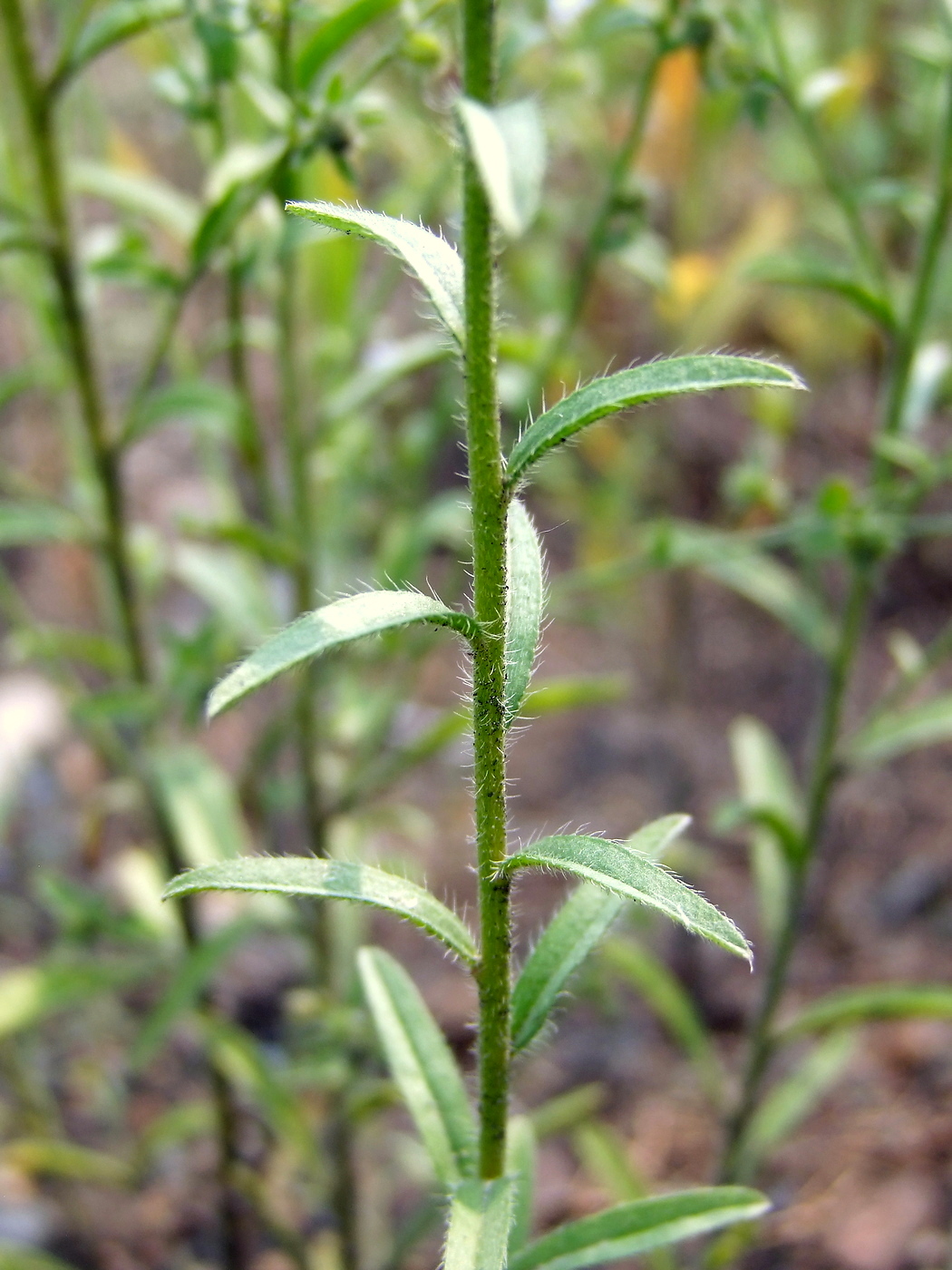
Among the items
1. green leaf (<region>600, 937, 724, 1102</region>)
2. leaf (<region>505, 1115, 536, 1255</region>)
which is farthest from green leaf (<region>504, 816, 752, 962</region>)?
green leaf (<region>600, 937, 724, 1102</region>)

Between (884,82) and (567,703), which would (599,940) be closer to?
(567,703)

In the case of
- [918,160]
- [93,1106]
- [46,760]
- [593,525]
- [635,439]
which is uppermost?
[918,160]

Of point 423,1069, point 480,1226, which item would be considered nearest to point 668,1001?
point 423,1069

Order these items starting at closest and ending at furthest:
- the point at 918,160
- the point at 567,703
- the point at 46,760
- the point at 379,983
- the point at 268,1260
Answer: the point at 379,983
the point at 567,703
the point at 268,1260
the point at 46,760
the point at 918,160

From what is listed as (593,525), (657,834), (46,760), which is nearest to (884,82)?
(593,525)

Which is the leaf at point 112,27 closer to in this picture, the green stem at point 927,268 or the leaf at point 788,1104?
the green stem at point 927,268

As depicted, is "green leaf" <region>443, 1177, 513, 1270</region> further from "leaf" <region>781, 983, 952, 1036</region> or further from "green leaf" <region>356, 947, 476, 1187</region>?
"leaf" <region>781, 983, 952, 1036</region>
